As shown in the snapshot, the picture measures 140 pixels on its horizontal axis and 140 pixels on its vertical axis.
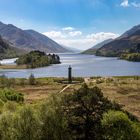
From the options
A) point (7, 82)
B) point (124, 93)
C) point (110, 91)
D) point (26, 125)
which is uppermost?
point (26, 125)

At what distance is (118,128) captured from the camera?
44844 mm

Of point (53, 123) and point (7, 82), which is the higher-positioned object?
point (53, 123)

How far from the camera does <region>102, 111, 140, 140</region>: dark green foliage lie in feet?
144

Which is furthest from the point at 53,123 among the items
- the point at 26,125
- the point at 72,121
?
the point at 26,125

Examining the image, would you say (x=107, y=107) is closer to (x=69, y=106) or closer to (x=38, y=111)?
(x=69, y=106)

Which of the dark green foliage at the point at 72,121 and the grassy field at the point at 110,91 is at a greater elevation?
the dark green foliage at the point at 72,121

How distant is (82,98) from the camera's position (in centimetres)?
5062

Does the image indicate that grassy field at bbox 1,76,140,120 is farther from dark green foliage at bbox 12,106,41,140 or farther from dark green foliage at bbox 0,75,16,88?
dark green foliage at bbox 12,106,41,140

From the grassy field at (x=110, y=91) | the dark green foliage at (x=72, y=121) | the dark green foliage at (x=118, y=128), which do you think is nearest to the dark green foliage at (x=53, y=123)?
the dark green foliage at (x=72, y=121)

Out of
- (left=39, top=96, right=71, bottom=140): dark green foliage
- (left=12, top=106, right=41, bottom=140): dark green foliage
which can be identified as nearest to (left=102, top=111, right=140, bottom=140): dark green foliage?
(left=39, top=96, right=71, bottom=140): dark green foliage

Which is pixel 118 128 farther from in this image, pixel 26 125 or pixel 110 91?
pixel 110 91

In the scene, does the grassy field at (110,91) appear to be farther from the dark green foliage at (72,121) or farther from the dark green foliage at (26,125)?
the dark green foliage at (26,125)

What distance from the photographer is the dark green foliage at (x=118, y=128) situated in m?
43.8

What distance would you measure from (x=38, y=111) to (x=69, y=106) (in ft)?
16.3
